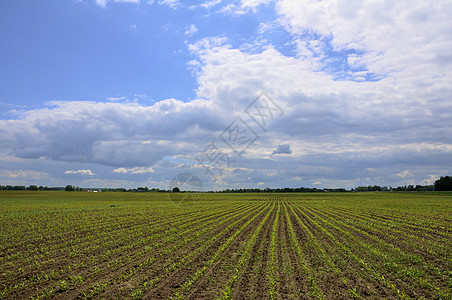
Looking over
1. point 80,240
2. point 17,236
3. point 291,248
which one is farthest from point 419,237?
point 17,236

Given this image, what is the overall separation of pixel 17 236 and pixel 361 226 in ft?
91.9

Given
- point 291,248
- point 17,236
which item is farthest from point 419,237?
point 17,236

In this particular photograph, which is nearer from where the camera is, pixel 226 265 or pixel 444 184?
pixel 226 265

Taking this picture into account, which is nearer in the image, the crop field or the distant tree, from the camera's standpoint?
the crop field

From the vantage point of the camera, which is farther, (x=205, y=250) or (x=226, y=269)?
(x=205, y=250)

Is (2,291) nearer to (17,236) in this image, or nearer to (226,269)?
(226,269)

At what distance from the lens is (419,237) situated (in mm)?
19125

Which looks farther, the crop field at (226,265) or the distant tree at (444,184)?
the distant tree at (444,184)

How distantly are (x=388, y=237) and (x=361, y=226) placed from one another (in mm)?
5431

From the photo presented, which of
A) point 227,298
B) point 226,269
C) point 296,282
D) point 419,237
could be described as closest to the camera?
point 227,298

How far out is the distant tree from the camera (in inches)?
5541

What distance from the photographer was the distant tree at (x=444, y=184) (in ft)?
462

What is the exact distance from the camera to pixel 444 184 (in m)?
143

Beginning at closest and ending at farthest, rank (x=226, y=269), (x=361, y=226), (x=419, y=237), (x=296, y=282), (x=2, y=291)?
1. (x=2, y=291)
2. (x=296, y=282)
3. (x=226, y=269)
4. (x=419, y=237)
5. (x=361, y=226)
